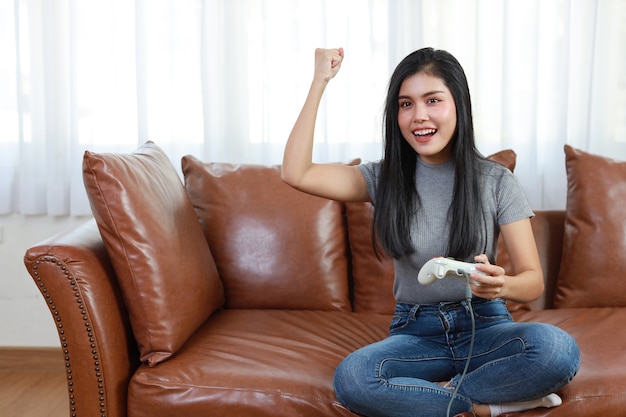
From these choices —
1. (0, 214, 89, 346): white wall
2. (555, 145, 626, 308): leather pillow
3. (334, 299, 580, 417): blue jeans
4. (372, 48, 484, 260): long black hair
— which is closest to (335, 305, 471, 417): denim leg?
(334, 299, 580, 417): blue jeans

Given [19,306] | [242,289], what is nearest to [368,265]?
[242,289]

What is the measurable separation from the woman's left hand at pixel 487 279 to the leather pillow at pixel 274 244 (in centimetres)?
84

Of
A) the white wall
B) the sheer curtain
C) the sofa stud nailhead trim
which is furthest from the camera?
the white wall

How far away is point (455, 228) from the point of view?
1.96 metres

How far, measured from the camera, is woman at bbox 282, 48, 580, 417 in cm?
178

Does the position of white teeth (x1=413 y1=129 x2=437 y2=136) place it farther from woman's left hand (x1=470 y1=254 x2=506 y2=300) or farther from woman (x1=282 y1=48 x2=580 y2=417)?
woman's left hand (x1=470 y1=254 x2=506 y2=300)

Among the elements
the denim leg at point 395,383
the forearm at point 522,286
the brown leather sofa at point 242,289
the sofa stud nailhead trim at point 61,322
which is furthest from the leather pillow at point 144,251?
the forearm at point 522,286

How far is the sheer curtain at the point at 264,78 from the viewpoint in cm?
283

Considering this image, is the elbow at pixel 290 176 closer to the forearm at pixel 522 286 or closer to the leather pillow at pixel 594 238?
the forearm at pixel 522 286

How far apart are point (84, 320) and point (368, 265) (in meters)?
0.99

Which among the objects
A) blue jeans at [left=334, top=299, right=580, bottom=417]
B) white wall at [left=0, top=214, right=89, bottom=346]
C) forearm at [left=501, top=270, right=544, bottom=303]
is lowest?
white wall at [left=0, top=214, right=89, bottom=346]

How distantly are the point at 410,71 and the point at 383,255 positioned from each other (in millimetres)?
600

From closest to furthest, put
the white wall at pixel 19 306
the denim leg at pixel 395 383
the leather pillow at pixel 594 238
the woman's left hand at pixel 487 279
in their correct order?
the woman's left hand at pixel 487 279 → the denim leg at pixel 395 383 → the leather pillow at pixel 594 238 → the white wall at pixel 19 306

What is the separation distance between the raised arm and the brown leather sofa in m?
0.40
